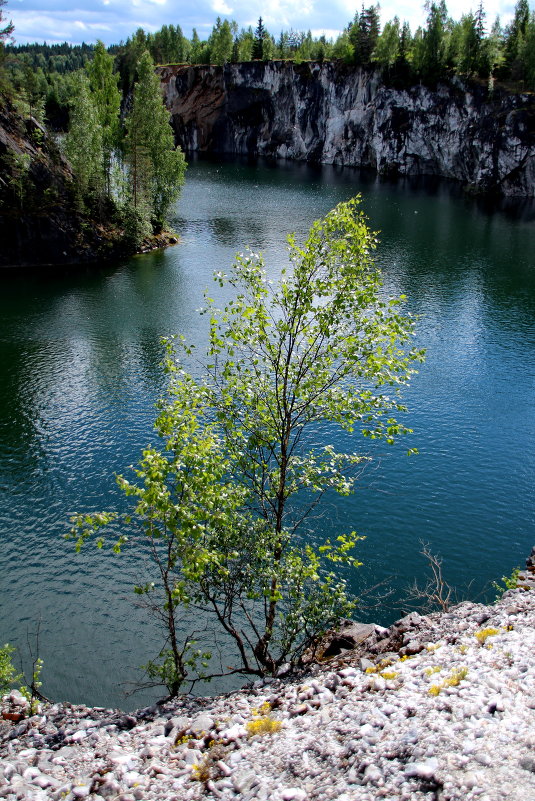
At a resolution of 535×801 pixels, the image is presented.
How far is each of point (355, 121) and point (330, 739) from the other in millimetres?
165124

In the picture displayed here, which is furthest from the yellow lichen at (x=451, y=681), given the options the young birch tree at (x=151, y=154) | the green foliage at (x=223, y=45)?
the green foliage at (x=223, y=45)

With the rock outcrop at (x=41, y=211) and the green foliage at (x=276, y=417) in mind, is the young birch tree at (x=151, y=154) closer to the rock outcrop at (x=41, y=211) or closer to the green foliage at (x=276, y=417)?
the rock outcrop at (x=41, y=211)

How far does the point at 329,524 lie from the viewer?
2833 centimetres

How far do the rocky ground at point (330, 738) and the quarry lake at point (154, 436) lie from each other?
7524mm

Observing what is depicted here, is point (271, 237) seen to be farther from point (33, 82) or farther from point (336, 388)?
point (336, 388)

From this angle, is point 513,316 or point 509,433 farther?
point 513,316

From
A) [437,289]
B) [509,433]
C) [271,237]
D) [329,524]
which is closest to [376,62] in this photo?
[271,237]

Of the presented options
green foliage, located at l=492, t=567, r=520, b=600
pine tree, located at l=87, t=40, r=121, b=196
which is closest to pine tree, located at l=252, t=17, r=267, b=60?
pine tree, located at l=87, t=40, r=121, b=196

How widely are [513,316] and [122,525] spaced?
4586cm

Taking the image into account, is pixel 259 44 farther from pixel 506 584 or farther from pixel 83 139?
pixel 506 584

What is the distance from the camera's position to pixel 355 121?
153 meters

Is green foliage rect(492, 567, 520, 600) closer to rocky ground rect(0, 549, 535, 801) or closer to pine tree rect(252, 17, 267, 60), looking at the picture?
rocky ground rect(0, 549, 535, 801)

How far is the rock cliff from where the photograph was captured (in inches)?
4665

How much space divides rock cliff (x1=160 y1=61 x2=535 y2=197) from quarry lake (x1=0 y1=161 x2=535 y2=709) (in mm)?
47948
